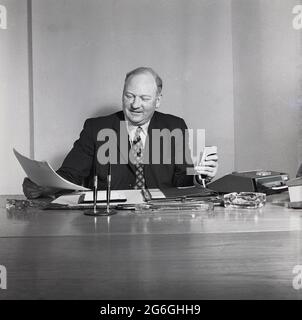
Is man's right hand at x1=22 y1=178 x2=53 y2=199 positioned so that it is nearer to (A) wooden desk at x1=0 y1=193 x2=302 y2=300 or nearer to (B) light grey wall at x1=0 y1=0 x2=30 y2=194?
(A) wooden desk at x1=0 y1=193 x2=302 y2=300

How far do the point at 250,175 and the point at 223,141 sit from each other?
1.41 m

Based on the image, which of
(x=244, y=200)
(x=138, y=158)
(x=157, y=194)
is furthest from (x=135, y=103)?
(x=244, y=200)

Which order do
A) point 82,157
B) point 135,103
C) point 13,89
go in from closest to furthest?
point 135,103 → point 82,157 → point 13,89

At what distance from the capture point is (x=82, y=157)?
94.9 inches

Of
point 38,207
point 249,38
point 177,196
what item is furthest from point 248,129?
point 38,207

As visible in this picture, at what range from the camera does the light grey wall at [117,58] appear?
297 cm

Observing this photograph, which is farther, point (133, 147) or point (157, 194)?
point (133, 147)

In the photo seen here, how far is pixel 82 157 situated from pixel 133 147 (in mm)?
271

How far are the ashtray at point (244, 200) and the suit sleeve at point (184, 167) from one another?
86cm

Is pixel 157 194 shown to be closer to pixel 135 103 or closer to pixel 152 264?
pixel 152 264

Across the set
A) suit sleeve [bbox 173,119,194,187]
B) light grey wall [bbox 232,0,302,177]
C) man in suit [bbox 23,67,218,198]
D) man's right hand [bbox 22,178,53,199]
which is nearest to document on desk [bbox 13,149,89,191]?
man's right hand [bbox 22,178,53,199]

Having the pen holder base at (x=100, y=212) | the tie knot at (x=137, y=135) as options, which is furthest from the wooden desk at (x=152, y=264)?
the tie knot at (x=137, y=135)

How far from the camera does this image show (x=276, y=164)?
3195mm

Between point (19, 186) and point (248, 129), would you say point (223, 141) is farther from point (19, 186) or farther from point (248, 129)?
point (19, 186)
